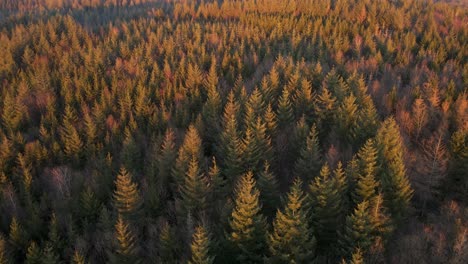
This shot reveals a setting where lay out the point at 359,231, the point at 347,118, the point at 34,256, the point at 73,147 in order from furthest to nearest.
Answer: the point at 73,147
the point at 347,118
the point at 34,256
the point at 359,231

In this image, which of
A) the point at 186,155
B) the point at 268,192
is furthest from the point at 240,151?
the point at 268,192

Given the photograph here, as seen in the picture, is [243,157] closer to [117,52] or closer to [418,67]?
[418,67]

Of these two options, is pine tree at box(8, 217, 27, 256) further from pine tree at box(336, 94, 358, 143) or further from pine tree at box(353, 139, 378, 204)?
pine tree at box(336, 94, 358, 143)

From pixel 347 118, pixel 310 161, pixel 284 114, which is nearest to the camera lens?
pixel 310 161

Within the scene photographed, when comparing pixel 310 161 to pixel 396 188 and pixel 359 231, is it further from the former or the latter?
pixel 359 231

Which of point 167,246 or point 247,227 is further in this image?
point 167,246

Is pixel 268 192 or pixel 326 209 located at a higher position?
pixel 326 209

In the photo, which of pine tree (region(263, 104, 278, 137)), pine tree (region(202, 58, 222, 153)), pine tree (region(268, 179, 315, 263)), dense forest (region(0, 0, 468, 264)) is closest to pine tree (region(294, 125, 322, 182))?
dense forest (region(0, 0, 468, 264))
